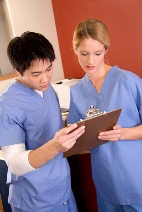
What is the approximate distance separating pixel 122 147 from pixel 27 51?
554 millimetres

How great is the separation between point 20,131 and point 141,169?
0.55 m

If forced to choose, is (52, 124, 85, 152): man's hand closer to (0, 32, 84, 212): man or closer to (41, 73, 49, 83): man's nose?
(0, 32, 84, 212): man

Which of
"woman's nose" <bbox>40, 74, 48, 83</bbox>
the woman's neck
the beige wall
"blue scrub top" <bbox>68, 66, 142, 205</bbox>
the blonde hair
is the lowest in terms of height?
"blue scrub top" <bbox>68, 66, 142, 205</bbox>

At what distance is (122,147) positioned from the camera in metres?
1.01

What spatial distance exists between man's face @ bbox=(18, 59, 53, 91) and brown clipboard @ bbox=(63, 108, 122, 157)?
10.6 inches

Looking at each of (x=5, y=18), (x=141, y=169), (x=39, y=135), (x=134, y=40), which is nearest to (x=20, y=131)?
A: (x=39, y=135)

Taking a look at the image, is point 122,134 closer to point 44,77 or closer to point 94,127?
point 94,127

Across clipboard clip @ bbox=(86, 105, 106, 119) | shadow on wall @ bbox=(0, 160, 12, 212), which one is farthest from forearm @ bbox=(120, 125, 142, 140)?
shadow on wall @ bbox=(0, 160, 12, 212)

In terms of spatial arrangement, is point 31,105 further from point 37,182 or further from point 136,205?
point 136,205

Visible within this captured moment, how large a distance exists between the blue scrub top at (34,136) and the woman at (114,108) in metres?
0.16

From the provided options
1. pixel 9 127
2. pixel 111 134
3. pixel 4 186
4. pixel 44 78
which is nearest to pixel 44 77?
pixel 44 78

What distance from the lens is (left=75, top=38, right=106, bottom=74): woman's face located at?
103 centimetres

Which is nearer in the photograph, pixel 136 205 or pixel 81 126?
pixel 81 126

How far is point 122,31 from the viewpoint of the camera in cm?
212
